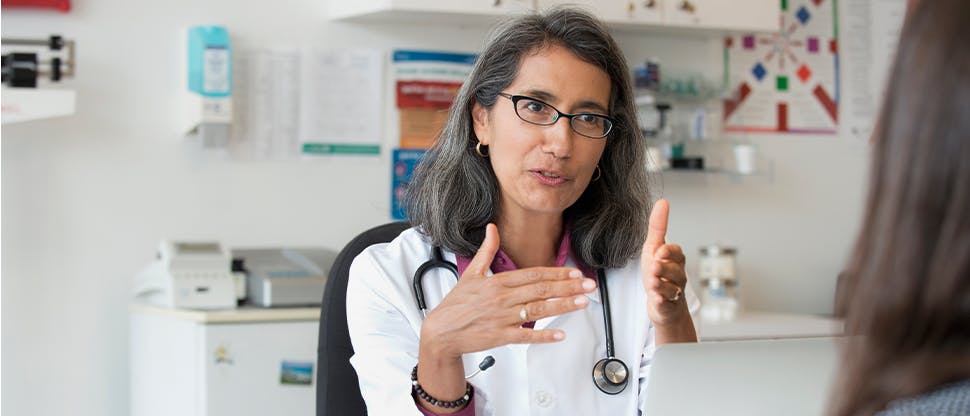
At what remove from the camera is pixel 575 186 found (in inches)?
65.1

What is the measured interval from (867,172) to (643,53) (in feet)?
10.2

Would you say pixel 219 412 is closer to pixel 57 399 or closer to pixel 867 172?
pixel 57 399

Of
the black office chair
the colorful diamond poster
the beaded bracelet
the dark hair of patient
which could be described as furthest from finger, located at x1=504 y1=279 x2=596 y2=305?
the colorful diamond poster

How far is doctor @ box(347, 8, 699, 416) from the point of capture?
151cm

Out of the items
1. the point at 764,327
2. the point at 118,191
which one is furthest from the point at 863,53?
the point at 118,191

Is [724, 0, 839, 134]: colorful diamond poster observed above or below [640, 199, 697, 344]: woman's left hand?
above

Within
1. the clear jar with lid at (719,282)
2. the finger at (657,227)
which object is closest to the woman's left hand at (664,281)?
the finger at (657,227)

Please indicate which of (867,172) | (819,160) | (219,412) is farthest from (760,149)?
(867,172)

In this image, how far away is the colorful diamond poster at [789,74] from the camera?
3885 mm

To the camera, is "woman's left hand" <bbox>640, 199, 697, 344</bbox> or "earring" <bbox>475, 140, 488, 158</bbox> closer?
"woman's left hand" <bbox>640, 199, 697, 344</bbox>

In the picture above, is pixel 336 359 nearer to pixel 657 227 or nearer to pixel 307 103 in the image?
pixel 657 227

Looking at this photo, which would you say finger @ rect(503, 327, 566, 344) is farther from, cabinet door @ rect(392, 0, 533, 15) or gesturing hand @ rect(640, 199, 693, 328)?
cabinet door @ rect(392, 0, 533, 15)

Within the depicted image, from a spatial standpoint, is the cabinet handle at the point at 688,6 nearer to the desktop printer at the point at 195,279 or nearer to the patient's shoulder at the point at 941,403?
the desktop printer at the point at 195,279

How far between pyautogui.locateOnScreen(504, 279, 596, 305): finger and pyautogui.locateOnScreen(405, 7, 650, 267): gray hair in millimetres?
298
